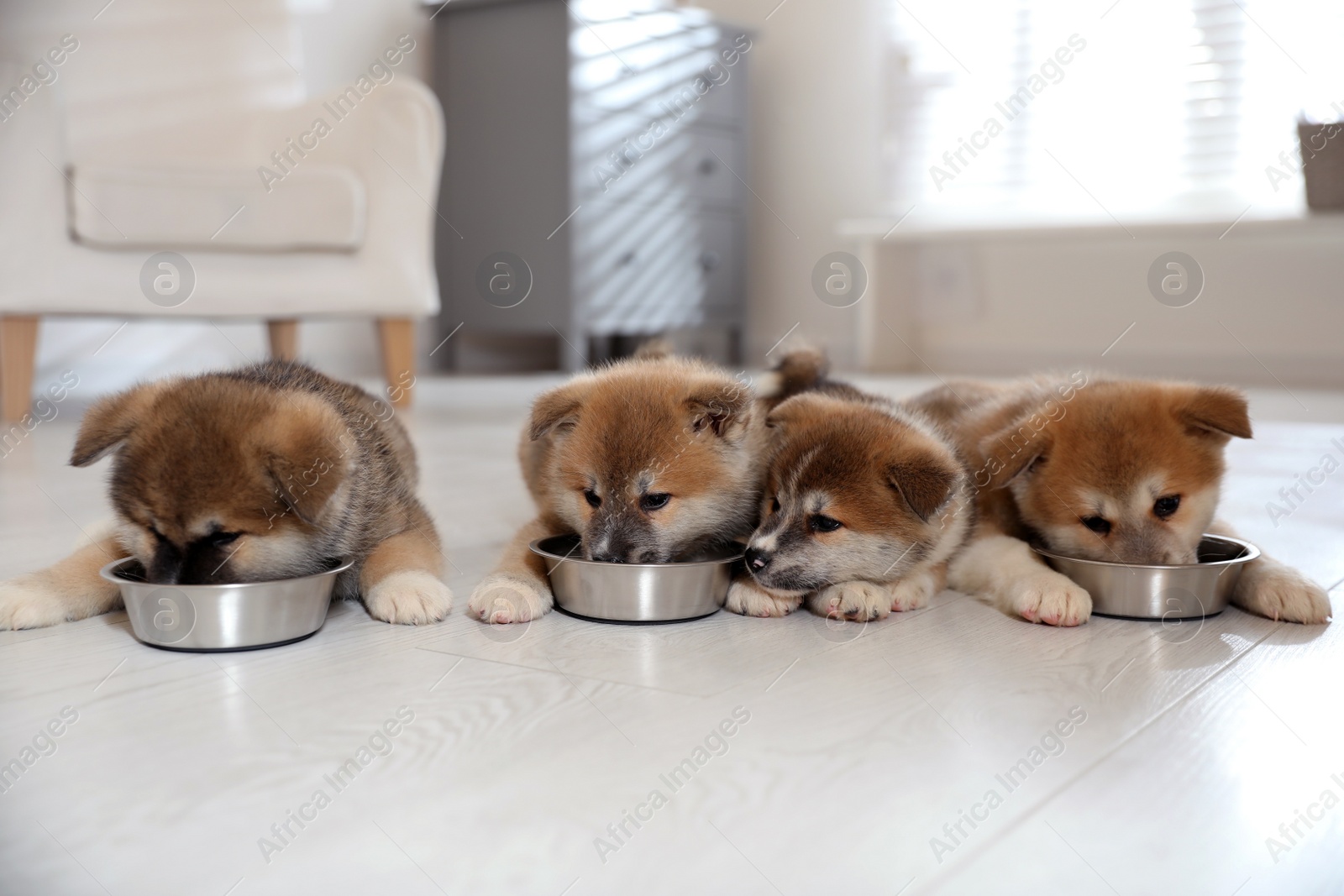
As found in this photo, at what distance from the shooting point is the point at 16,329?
447cm

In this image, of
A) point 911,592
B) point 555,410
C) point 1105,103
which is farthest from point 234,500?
point 1105,103

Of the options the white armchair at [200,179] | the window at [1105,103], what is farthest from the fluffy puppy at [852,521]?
the window at [1105,103]

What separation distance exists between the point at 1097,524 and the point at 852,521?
1.65 ft

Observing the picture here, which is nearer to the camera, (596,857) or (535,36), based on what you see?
(596,857)

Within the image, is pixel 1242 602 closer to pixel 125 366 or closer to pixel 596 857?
pixel 596 857

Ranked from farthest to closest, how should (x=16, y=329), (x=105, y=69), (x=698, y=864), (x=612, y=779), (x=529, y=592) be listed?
(x=105, y=69) < (x=16, y=329) < (x=529, y=592) < (x=612, y=779) < (x=698, y=864)

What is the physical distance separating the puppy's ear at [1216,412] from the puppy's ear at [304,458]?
156cm

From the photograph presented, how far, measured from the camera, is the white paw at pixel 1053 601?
1959 millimetres

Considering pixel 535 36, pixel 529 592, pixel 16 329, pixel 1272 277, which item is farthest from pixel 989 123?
pixel 529 592

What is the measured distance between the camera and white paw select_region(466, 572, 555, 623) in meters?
1.94

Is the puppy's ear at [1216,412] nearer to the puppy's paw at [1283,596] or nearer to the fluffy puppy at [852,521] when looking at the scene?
the puppy's paw at [1283,596]

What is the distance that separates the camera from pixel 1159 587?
6.50 feet

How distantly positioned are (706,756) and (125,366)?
20.1ft

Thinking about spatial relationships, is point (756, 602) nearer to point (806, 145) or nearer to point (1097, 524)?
point (1097, 524)
